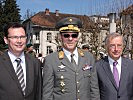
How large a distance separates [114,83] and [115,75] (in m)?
0.12

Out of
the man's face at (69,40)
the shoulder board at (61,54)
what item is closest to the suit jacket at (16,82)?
the shoulder board at (61,54)

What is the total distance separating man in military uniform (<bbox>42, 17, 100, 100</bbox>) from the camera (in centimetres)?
352

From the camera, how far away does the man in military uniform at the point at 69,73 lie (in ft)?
11.5

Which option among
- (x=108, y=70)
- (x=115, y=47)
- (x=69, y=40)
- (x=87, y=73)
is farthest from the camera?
(x=108, y=70)

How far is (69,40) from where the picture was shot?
3.52 metres

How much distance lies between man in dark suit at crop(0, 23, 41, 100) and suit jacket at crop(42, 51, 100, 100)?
0.47 feet

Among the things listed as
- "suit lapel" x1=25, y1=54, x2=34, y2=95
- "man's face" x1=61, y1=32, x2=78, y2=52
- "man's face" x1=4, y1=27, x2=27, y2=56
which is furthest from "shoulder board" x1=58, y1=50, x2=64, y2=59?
"man's face" x1=4, y1=27, x2=27, y2=56

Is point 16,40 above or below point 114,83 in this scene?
above

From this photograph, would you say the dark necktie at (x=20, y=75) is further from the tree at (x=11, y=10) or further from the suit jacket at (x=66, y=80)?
the tree at (x=11, y=10)

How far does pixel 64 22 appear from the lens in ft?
12.4

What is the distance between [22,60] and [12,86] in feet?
1.26

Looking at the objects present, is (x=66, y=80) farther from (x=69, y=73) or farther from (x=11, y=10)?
(x=11, y=10)

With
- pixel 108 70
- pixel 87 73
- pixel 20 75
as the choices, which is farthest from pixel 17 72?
pixel 108 70

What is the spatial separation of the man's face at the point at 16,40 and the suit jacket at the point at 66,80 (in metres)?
0.45
